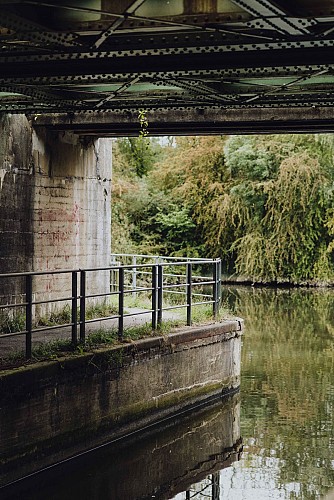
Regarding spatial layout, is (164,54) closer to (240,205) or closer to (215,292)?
(215,292)

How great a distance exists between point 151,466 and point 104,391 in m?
1.25

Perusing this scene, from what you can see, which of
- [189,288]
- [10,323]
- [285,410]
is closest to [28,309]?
[10,323]

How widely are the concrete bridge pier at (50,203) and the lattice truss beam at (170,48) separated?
8.75 ft

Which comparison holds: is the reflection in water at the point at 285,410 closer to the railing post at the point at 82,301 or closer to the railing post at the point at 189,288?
the railing post at the point at 189,288

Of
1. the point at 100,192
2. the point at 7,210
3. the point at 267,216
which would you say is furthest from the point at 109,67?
the point at 267,216

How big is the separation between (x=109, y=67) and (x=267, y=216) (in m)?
32.8

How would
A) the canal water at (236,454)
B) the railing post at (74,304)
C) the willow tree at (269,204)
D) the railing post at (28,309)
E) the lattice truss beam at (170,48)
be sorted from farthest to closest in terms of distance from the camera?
1. the willow tree at (269,204)
2. the railing post at (74,304)
3. the canal water at (236,454)
4. the railing post at (28,309)
5. the lattice truss beam at (170,48)

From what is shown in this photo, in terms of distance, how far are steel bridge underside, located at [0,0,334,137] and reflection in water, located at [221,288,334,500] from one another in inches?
197

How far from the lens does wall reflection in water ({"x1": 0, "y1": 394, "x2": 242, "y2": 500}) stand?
1091cm

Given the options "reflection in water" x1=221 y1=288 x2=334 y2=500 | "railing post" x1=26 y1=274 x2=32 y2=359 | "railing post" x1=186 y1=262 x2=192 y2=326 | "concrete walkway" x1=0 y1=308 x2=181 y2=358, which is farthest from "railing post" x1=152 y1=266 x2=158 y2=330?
"railing post" x1=26 y1=274 x2=32 y2=359

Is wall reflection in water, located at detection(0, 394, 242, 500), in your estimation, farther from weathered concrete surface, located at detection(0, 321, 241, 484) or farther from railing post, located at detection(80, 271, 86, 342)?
railing post, located at detection(80, 271, 86, 342)

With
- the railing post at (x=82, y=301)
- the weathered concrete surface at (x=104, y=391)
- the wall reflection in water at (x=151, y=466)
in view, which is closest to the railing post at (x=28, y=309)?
the weathered concrete surface at (x=104, y=391)

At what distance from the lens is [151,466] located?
12188mm

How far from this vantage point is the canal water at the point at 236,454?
11.2 meters
